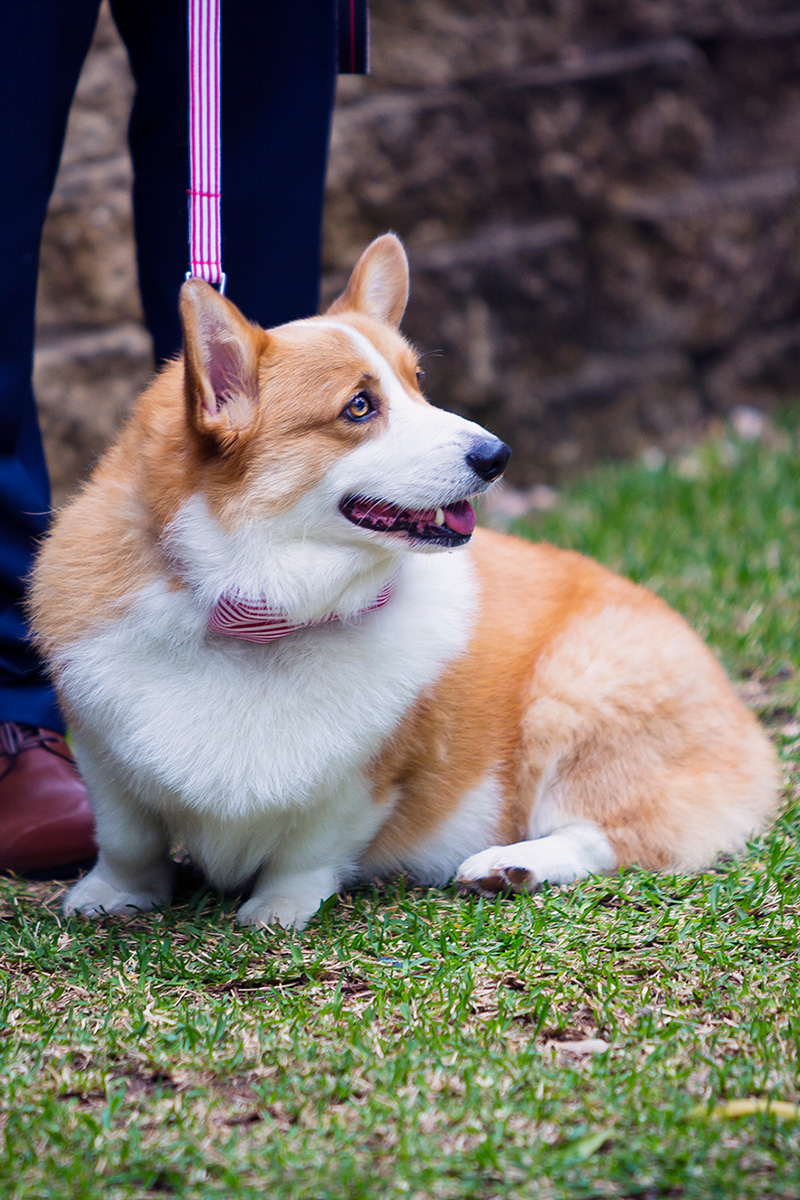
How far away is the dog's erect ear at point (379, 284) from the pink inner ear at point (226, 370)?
1.47 feet

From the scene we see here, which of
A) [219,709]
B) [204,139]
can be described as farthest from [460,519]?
[204,139]

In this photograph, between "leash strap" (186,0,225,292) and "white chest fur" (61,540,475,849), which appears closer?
"white chest fur" (61,540,475,849)

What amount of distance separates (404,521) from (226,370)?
0.42 meters

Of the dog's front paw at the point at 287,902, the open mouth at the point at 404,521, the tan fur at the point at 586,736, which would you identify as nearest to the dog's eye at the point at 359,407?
the open mouth at the point at 404,521

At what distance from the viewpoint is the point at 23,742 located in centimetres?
Result: 269

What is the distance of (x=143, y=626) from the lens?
213 cm

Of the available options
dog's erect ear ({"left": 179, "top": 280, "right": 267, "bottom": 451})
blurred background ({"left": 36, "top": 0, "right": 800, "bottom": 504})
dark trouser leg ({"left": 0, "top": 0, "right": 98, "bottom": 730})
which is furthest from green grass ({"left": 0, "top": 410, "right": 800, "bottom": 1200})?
blurred background ({"left": 36, "top": 0, "right": 800, "bottom": 504})

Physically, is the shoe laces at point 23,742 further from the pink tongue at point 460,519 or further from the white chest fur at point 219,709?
the pink tongue at point 460,519

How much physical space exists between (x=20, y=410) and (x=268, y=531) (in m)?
0.83

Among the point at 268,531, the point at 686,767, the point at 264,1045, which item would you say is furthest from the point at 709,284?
the point at 264,1045

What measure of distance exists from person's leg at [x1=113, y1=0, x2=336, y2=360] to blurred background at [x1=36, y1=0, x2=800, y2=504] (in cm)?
164

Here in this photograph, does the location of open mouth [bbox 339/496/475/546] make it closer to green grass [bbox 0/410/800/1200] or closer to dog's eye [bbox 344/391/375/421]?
dog's eye [bbox 344/391/375/421]

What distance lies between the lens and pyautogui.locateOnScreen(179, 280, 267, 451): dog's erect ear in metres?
1.94

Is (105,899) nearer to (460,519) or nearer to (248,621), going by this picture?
(248,621)
